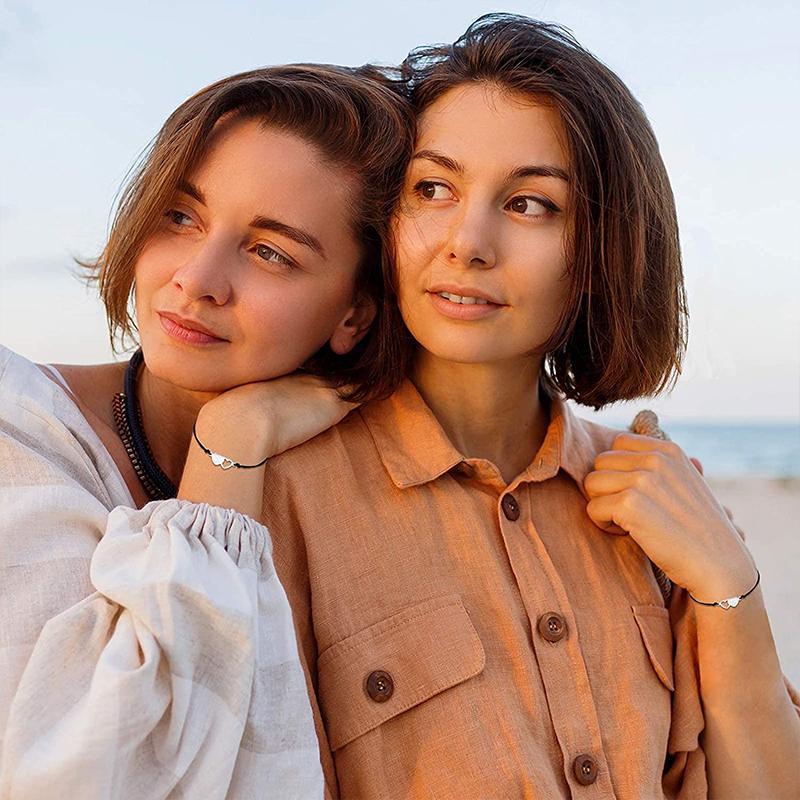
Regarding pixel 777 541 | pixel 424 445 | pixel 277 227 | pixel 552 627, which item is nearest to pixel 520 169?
pixel 277 227

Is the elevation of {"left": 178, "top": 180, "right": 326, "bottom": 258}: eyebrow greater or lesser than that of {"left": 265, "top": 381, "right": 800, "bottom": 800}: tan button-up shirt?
greater

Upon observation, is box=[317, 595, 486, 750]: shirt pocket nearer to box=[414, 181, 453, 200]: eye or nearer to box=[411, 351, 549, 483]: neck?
box=[411, 351, 549, 483]: neck

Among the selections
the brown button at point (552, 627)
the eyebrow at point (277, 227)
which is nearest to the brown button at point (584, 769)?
the brown button at point (552, 627)

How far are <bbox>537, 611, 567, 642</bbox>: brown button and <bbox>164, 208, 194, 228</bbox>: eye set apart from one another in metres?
1.09

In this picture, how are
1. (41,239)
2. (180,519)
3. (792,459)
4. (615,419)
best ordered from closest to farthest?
1. (180,519)
2. (41,239)
3. (615,419)
4. (792,459)

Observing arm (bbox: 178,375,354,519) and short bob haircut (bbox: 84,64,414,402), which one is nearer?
arm (bbox: 178,375,354,519)

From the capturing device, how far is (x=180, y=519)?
77.4 inches

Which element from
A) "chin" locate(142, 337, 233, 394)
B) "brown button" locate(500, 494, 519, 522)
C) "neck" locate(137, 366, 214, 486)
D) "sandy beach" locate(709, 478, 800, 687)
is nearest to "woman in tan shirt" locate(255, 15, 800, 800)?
"brown button" locate(500, 494, 519, 522)

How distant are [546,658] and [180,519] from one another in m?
0.81

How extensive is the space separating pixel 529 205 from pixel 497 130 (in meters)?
0.16

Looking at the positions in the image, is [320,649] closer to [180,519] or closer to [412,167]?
[180,519]

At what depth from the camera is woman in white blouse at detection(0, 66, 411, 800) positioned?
177cm

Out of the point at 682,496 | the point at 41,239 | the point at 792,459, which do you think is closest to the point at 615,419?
the point at 792,459

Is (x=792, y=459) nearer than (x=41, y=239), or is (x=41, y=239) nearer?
(x=41, y=239)
